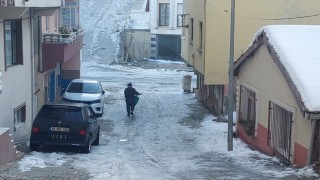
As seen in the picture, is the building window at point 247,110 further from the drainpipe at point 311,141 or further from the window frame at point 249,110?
the drainpipe at point 311,141

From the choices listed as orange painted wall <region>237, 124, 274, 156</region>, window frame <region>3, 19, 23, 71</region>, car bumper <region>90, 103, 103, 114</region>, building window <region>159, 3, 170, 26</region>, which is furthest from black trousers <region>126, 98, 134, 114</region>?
building window <region>159, 3, 170, 26</region>

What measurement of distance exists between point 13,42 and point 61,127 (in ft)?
17.1

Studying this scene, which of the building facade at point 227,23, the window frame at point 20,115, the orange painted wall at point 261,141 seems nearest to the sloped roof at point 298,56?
the orange painted wall at point 261,141

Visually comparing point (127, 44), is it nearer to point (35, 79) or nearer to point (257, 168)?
point (35, 79)

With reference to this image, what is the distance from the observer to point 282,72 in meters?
15.9

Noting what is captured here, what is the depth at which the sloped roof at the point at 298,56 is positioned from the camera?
1430 centimetres

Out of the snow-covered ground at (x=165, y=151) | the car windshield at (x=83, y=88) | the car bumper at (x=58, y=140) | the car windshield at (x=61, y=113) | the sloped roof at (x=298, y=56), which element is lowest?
the snow-covered ground at (x=165, y=151)

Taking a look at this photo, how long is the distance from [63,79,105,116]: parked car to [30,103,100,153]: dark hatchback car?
9.81m

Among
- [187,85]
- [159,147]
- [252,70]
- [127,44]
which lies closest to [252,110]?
[252,70]

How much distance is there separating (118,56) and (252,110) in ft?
134

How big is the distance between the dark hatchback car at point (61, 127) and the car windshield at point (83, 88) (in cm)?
1109

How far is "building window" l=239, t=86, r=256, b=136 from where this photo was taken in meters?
19.7

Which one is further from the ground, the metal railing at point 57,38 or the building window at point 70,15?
the building window at point 70,15

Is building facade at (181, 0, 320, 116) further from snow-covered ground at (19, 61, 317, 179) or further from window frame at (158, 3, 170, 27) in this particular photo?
window frame at (158, 3, 170, 27)
